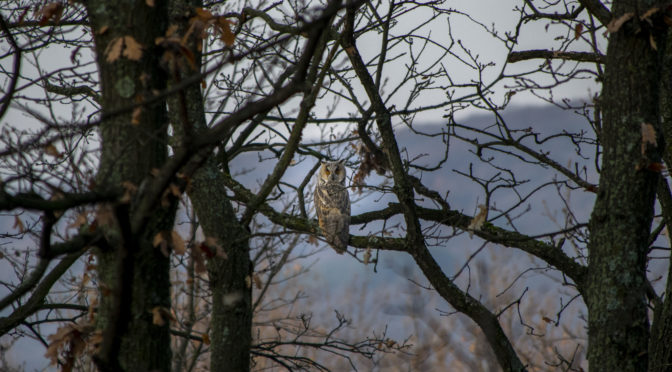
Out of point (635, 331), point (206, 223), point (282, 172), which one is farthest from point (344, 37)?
point (635, 331)

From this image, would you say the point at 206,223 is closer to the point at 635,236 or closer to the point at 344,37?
the point at 344,37

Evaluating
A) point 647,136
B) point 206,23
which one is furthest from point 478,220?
Answer: point 206,23

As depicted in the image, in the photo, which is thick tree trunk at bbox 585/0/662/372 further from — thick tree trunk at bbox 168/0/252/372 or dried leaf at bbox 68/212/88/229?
dried leaf at bbox 68/212/88/229

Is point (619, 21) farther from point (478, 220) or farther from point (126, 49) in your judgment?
point (126, 49)

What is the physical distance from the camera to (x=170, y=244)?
2.65 m

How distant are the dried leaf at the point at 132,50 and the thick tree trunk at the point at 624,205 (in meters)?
2.61

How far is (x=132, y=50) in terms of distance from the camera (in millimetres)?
2660

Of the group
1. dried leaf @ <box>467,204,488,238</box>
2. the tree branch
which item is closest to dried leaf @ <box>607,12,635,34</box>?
dried leaf @ <box>467,204,488,238</box>

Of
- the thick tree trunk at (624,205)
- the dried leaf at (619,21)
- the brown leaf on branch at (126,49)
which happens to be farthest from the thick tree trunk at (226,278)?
the dried leaf at (619,21)

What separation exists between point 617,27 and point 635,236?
47.7 inches

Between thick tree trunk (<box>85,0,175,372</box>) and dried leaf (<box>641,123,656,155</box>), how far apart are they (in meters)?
2.58

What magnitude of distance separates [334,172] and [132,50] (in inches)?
172

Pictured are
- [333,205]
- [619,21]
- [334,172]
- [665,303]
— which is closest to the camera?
[619,21]

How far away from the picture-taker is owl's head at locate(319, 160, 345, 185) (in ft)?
22.6
